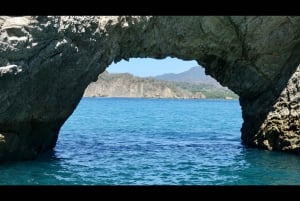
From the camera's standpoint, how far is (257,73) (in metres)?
28.0

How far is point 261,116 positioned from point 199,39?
661cm

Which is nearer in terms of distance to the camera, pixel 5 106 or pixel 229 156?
pixel 5 106

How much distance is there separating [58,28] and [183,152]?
13.2 m

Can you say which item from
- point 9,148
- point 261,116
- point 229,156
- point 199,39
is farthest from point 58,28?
point 261,116

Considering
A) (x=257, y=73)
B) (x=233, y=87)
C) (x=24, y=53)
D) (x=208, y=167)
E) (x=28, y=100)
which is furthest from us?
(x=233, y=87)

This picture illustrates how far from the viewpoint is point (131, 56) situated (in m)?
27.0

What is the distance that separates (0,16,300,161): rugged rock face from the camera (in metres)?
19.2

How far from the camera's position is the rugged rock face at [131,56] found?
755 inches

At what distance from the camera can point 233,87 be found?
29938mm
